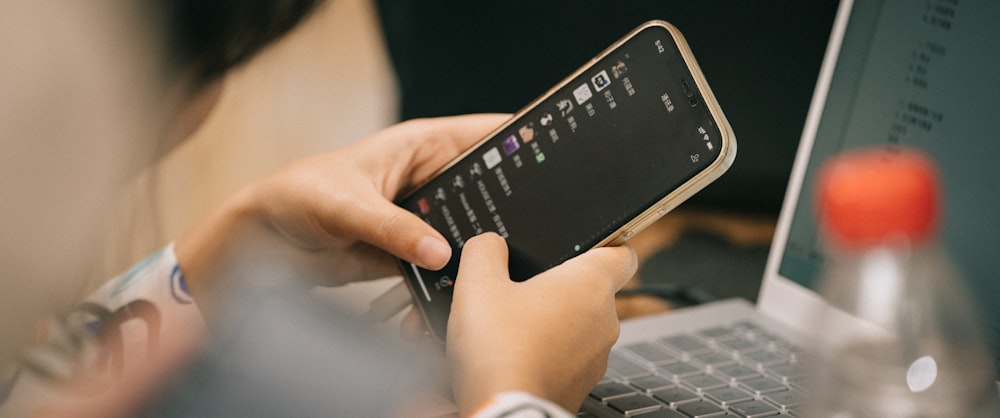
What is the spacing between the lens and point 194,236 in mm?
647

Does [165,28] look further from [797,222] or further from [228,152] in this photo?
[797,222]

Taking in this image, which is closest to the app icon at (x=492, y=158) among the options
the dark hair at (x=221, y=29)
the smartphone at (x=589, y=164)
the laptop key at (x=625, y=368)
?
the smartphone at (x=589, y=164)

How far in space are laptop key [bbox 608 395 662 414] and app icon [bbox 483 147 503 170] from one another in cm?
16

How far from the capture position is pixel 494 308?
438 mm

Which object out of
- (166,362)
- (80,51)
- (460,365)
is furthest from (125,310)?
(460,365)

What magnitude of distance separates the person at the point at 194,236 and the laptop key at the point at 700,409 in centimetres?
6

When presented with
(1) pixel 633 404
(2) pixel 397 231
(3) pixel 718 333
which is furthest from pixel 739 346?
(2) pixel 397 231

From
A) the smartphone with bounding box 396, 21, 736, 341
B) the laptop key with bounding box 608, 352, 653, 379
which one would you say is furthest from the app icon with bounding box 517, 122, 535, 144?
the laptop key with bounding box 608, 352, 653, 379

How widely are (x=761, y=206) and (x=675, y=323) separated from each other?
25 centimetres

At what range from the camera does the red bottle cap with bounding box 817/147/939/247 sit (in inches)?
13.4

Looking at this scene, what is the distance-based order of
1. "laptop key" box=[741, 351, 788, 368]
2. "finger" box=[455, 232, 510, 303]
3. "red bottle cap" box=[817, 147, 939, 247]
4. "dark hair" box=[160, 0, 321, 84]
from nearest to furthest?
"red bottle cap" box=[817, 147, 939, 247], "finger" box=[455, 232, 510, 303], "laptop key" box=[741, 351, 788, 368], "dark hair" box=[160, 0, 321, 84]

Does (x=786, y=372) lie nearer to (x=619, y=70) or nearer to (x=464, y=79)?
(x=619, y=70)

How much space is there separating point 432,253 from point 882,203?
271mm

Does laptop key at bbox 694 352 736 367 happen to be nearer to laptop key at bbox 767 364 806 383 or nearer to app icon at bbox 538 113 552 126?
laptop key at bbox 767 364 806 383
